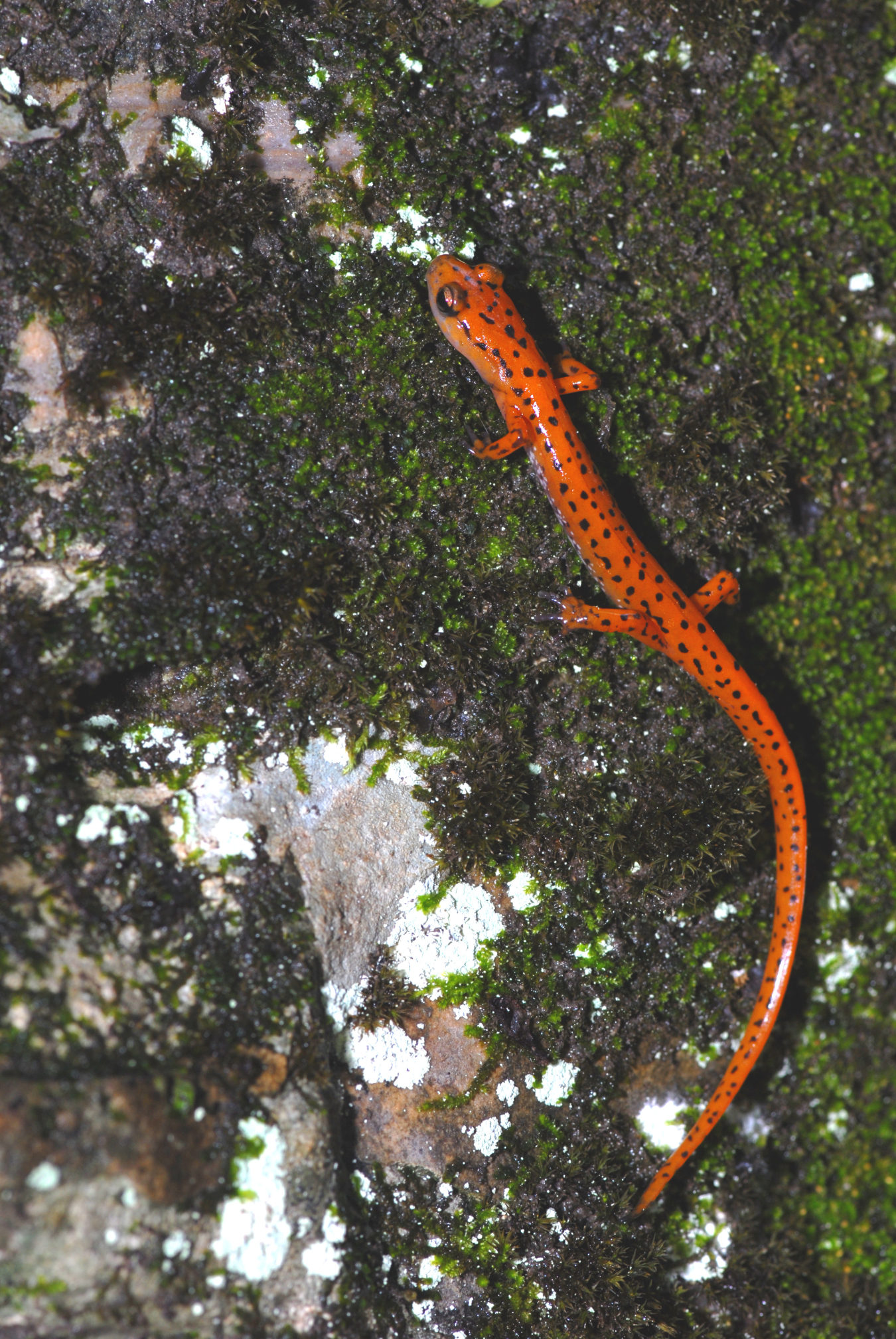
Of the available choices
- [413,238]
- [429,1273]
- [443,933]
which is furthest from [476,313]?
[429,1273]

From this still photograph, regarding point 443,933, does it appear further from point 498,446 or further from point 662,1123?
point 498,446

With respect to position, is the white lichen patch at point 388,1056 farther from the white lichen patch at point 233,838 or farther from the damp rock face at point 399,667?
the white lichen patch at point 233,838

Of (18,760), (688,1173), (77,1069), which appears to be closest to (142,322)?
(18,760)

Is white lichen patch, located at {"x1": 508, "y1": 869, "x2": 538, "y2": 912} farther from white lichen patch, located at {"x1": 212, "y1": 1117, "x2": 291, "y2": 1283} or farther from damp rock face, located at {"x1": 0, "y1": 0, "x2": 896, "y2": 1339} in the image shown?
white lichen patch, located at {"x1": 212, "y1": 1117, "x2": 291, "y2": 1283}

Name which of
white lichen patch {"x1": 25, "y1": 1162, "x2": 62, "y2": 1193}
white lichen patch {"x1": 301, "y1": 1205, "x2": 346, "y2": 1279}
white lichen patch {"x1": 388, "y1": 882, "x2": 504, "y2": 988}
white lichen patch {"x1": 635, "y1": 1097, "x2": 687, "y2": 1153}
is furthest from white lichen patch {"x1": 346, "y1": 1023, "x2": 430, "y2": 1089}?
white lichen patch {"x1": 635, "y1": 1097, "x2": 687, "y2": 1153}

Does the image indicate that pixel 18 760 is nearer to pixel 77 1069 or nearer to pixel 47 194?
pixel 77 1069

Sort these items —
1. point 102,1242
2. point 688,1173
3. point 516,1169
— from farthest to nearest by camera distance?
point 688,1173
point 516,1169
point 102,1242
